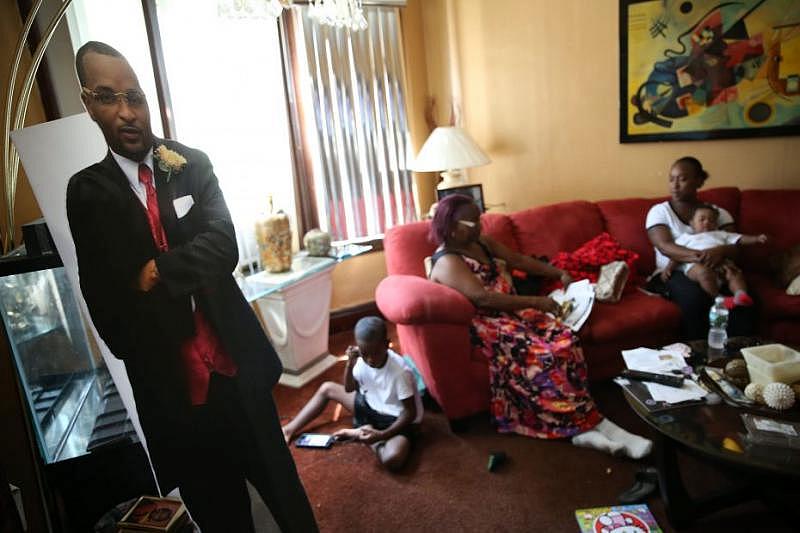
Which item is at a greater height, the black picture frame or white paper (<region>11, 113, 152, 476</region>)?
white paper (<region>11, 113, 152, 476</region>)

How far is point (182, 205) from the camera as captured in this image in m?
1.17

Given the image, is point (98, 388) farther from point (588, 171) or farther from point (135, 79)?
point (588, 171)

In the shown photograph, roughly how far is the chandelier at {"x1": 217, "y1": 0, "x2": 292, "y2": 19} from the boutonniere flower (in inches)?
23.7

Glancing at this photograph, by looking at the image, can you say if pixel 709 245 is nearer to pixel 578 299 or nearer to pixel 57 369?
pixel 578 299

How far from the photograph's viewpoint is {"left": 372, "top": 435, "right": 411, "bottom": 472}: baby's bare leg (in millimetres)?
2100

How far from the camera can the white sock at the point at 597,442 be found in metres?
2.04

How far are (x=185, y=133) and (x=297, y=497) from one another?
2.08 meters

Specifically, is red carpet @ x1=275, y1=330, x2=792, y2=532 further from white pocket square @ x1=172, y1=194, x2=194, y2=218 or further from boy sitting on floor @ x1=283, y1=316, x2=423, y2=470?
white pocket square @ x1=172, y1=194, x2=194, y2=218

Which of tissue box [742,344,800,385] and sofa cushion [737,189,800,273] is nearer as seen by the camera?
tissue box [742,344,800,385]

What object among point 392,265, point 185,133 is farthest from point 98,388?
point 185,133

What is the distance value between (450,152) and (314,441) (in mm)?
1858

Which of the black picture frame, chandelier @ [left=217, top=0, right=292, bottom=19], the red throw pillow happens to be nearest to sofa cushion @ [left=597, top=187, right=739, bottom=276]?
the red throw pillow

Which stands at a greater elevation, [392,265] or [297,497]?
[392,265]

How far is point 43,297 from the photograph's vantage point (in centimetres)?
138
